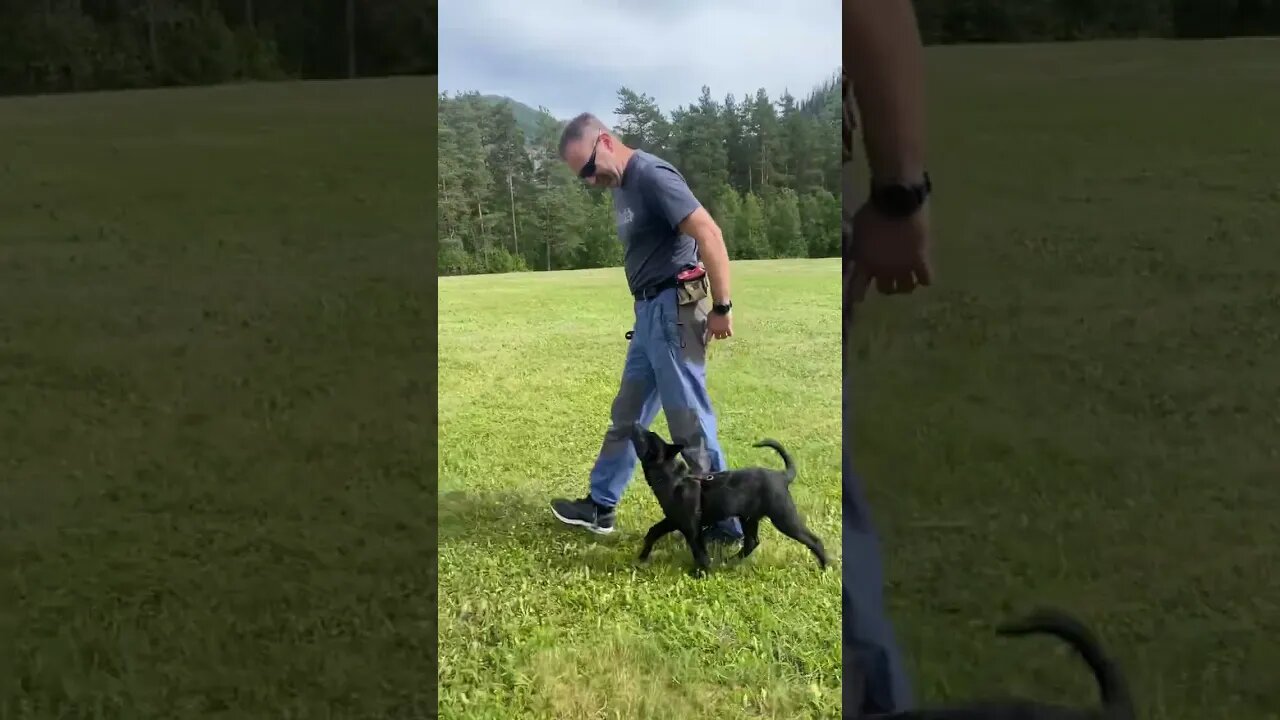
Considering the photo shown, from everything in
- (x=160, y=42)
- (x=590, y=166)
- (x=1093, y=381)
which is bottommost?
(x=1093, y=381)

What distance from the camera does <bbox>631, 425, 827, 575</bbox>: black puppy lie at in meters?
1.73

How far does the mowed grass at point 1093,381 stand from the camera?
165 centimetres

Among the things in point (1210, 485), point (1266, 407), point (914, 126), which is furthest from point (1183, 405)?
point (914, 126)

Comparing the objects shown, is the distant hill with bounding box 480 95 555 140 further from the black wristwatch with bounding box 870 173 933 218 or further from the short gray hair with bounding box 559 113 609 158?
the black wristwatch with bounding box 870 173 933 218

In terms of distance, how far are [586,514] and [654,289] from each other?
1.84 ft

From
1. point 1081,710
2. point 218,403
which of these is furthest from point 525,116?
point 218,403

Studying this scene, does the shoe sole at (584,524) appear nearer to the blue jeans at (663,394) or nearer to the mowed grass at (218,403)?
the blue jeans at (663,394)

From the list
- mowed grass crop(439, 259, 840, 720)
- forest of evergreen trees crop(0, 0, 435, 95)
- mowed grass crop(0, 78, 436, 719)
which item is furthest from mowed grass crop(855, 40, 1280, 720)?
forest of evergreen trees crop(0, 0, 435, 95)

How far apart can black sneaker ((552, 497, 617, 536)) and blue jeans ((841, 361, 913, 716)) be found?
69 centimetres

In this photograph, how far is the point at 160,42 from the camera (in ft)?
12.3

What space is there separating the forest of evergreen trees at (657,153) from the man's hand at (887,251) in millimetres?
343

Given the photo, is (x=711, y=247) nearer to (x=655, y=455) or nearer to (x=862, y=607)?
(x=655, y=455)

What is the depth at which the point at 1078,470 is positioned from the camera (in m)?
2.36

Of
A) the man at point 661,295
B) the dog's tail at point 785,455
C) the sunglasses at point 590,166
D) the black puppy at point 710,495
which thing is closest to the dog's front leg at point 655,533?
the black puppy at point 710,495
